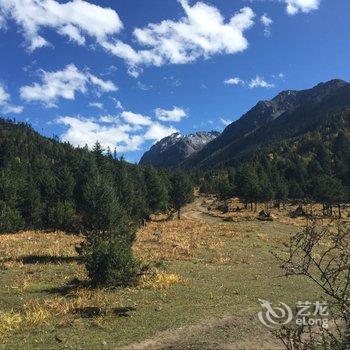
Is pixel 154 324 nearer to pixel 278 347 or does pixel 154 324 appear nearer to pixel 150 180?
pixel 278 347

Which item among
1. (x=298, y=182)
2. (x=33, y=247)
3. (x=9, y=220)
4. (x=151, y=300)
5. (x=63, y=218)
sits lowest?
(x=151, y=300)

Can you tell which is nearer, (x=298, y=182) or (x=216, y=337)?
(x=216, y=337)

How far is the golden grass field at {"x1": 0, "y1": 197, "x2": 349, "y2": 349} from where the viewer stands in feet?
55.1

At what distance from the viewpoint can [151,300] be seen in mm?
22469

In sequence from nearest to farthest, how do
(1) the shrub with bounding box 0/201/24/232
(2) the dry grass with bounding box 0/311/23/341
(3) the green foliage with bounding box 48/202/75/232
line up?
(2) the dry grass with bounding box 0/311/23/341 → (1) the shrub with bounding box 0/201/24/232 → (3) the green foliage with bounding box 48/202/75/232

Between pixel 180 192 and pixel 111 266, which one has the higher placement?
pixel 180 192

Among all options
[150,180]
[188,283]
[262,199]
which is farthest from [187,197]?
[188,283]

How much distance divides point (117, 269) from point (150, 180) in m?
61.3

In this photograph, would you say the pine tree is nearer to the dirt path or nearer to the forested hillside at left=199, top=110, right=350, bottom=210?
the dirt path

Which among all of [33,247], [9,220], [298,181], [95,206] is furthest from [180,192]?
[298,181]

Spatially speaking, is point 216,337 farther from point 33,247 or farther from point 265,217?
point 265,217

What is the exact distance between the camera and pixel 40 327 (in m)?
18.0

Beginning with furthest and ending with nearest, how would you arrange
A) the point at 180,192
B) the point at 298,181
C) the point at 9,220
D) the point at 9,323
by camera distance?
1. the point at 298,181
2. the point at 180,192
3. the point at 9,220
4. the point at 9,323

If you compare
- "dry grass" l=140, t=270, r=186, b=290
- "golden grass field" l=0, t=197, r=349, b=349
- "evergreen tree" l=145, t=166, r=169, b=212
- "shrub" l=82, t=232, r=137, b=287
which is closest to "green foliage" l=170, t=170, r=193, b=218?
"evergreen tree" l=145, t=166, r=169, b=212
